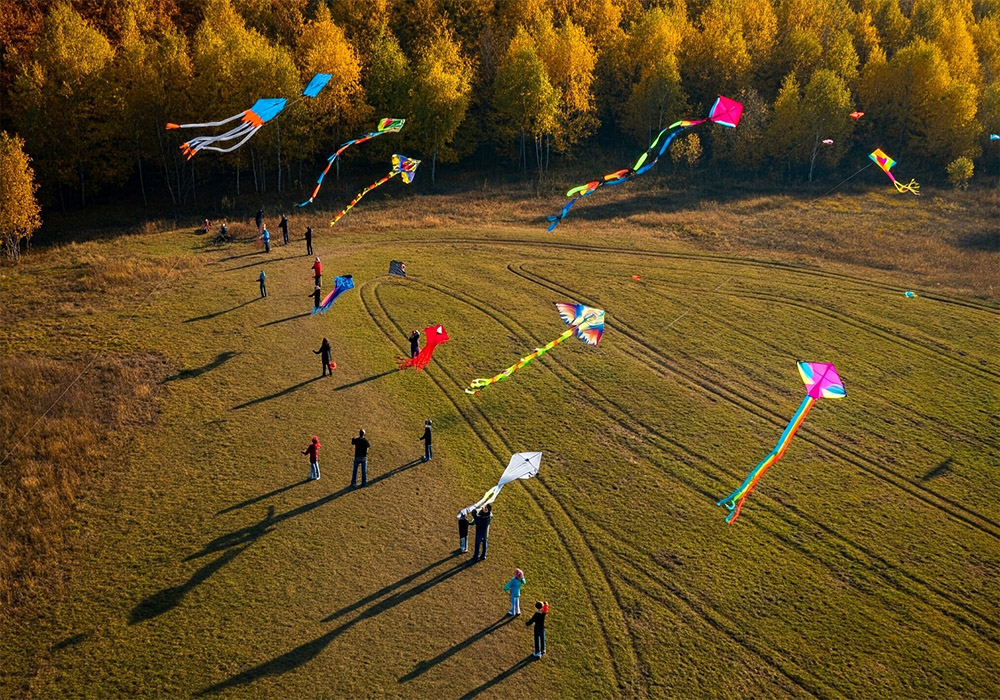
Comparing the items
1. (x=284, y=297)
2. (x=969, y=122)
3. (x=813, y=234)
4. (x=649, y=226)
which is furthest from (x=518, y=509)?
(x=969, y=122)

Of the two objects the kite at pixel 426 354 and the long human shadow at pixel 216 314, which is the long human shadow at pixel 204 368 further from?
the kite at pixel 426 354

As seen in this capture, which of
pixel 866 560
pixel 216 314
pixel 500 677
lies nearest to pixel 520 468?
pixel 500 677

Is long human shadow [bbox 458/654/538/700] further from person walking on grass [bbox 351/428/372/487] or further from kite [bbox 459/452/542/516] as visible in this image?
person walking on grass [bbox 351/428/372/487]

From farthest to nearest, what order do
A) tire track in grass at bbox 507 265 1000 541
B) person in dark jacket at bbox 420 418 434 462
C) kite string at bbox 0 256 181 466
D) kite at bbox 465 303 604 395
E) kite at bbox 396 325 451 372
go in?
1. kite at bbox 465 303 604 395
2. kite at bbox 396 325 451 372
3. person in dark jacket at bbox 420 418 434 462
4. kite string at bbox 0 256 181 466
5. tire track in grass at bbox 507 265 1000 541

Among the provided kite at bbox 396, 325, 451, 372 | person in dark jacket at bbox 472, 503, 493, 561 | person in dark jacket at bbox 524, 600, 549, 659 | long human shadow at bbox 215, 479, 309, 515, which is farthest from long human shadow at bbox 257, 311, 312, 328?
person in dark jacket at bbox 524, 600, 549, 659

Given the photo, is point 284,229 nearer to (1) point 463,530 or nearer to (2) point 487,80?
(1) point 463,530

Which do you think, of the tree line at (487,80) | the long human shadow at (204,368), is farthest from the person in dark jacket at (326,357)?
the tree line at (487,80)

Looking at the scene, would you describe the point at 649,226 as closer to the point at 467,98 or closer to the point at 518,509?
the point at 467,98

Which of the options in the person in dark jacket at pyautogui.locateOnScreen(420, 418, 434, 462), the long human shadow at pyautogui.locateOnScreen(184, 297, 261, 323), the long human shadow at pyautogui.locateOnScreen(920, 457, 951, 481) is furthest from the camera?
the long human shadow at pyautogui.locateOnScreen(184, 297, 261, 323)
